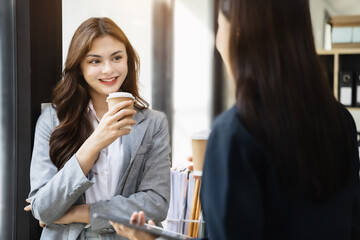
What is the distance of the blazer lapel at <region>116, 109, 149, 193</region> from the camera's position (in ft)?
5.41

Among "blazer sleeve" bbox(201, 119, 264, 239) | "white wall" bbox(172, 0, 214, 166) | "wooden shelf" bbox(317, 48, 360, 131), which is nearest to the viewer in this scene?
"blazer sleeve" bbox(201, 119, 264, 239)

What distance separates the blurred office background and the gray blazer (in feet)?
0.52

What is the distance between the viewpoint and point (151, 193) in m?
1.65

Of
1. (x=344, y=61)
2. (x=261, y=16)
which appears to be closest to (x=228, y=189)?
(x=261, y=16)

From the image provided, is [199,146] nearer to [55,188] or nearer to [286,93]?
[55,188]

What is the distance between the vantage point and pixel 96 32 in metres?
1.68

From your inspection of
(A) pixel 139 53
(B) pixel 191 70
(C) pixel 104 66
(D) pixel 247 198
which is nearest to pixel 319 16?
(B) pixel 191 70

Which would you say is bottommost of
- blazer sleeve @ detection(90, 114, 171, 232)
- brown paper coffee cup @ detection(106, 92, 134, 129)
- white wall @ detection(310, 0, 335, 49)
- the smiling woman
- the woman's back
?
blazer sleeve @ detection(90, 114, 171, 232)

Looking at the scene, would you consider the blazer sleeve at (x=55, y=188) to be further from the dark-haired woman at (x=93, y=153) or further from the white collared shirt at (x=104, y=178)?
the white collared shirt at (x=104, y=178)

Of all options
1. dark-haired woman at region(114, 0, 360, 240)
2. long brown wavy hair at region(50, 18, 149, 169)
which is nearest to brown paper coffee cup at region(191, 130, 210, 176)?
long brown wavy hair at region(50, 18, 149, 169)

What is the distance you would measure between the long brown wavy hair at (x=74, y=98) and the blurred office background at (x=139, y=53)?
142 mm

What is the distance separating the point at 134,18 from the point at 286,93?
3.24 meters

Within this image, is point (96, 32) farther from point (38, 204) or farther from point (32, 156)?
point (38, 204)

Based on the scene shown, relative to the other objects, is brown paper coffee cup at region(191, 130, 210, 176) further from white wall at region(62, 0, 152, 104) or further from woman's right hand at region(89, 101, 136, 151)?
white wall at region(62, 0, 152, 104)
